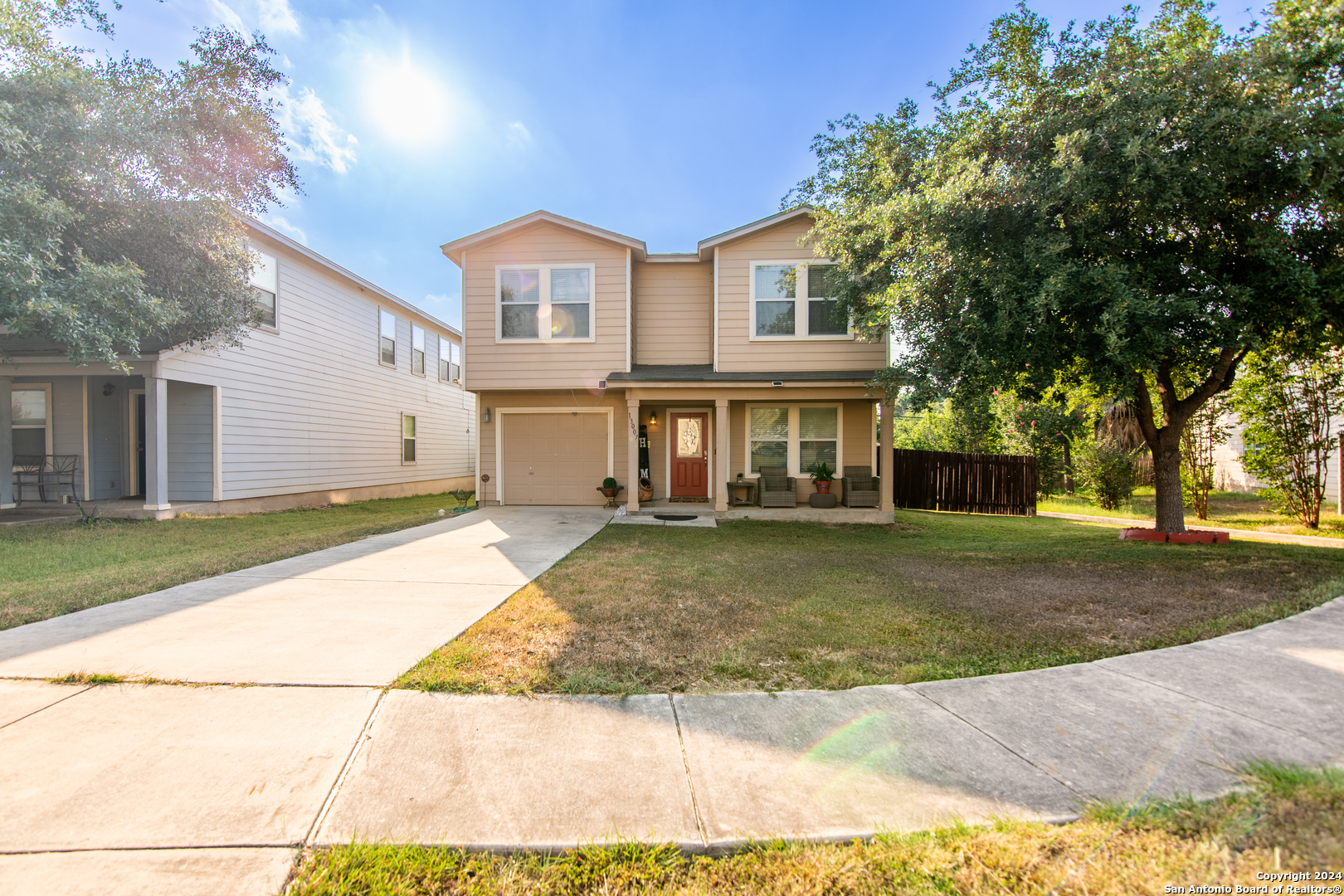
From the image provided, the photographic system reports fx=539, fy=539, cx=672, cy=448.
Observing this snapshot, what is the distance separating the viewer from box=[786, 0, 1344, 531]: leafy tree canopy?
5785 mm

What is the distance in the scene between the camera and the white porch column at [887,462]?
1015 cm

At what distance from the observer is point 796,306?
35.8ft

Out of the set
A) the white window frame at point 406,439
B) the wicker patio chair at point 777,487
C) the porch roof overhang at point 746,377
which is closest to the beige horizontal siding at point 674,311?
the porch roof overhang at point 746,377

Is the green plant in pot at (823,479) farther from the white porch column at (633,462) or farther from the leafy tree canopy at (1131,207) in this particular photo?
the white porch column at (633,462)

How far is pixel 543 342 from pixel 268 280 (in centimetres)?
638

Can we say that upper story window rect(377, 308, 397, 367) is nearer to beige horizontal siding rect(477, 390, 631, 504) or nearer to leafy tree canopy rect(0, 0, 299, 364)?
leafy tree canopy rect(0, 0, 299, 364)

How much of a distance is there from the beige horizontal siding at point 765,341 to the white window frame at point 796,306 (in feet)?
0.11

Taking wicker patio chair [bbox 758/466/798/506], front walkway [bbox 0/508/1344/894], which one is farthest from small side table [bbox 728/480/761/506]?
front walkway [bbox 0/508/1344/894]

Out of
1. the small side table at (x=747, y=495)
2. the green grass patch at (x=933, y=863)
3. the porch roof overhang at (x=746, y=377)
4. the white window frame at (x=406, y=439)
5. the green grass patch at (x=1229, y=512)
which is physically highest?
the porch roof overhang at (x=746, y=377)

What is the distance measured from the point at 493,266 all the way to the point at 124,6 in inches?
280

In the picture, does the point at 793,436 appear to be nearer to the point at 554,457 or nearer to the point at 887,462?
the point at 887,462

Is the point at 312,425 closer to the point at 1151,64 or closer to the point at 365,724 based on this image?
the point at 365,724

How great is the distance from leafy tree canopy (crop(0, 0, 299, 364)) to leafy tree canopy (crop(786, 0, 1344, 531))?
11.2m

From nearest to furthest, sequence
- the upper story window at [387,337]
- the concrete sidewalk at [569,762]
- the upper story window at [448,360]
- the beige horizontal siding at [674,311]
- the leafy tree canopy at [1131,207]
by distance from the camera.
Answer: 1. the concrete sidewalk at [569,762]
2. the leafy tree canopy at [1131,207]
3. the beige horizontal siding at [674,311]
4. the upper story window at [387,337]
5. the upper story window at [448,360]
